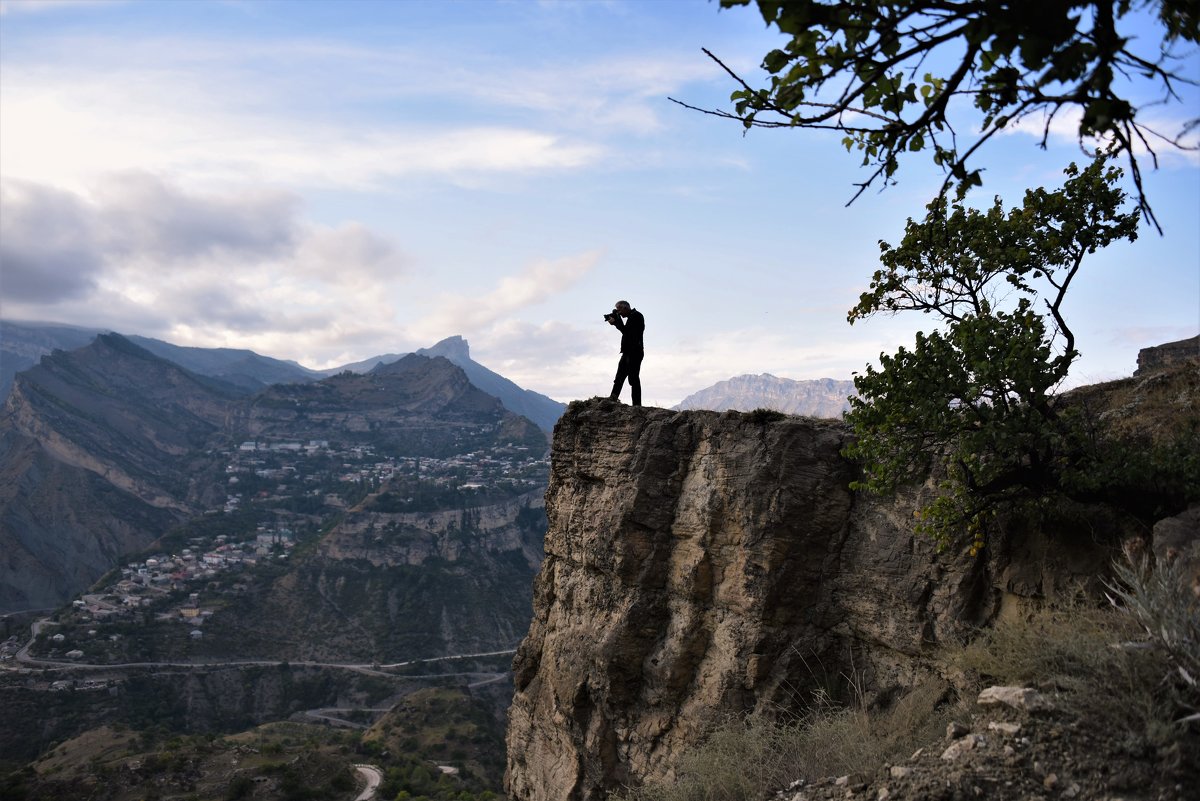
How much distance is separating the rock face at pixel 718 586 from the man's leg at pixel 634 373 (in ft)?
1.95

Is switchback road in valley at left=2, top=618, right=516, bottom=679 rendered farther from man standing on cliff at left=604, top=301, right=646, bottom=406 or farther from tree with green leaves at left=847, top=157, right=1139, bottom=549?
tree with green leaves at left=847, top=157, right=1139, bottom=549

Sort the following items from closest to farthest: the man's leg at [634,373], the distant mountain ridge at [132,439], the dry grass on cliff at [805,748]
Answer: the dry grass on cliff at [805,748], the man's leg at [634,373], the distant mountain ridge at [132,439]

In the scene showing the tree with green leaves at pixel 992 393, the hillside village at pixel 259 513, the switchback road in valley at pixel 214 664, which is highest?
the tree with green leaves at pixel 992 393

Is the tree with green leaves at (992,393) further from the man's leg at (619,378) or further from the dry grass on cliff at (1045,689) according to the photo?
the man's leg at (619,378)

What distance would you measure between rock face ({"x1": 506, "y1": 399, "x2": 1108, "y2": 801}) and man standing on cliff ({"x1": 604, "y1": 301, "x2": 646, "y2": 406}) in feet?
2.24

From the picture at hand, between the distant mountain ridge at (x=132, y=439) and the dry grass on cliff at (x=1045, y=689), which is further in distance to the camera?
the distant mountain ridge at (x=132, y=439)

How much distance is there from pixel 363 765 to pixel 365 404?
6021 inches

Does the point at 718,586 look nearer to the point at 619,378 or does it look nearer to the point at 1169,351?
the point at 619,378

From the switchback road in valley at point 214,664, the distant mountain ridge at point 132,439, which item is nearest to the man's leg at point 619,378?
the switchback road in valley at point 214,664

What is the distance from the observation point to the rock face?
32.9 feet

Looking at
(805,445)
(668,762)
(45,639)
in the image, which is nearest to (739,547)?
(805,445)

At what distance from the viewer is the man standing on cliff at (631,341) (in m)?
14.1

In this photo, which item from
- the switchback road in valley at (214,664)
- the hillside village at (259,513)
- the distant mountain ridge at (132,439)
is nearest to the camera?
the switchback road in valley at (214,664)

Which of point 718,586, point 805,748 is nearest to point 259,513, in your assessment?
point 718,586
